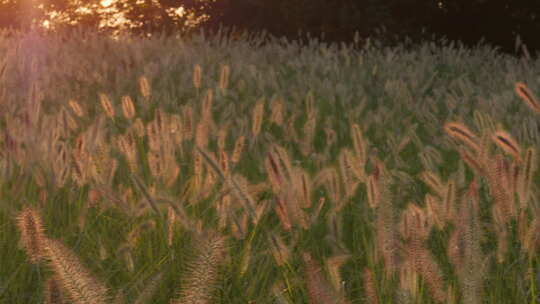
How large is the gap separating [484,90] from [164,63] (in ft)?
7.29

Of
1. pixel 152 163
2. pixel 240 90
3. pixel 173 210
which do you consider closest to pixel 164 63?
pixel 240 90

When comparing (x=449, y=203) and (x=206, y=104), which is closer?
(x=449, y=203)

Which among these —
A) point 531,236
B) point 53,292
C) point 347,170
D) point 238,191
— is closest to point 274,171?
point 238,191

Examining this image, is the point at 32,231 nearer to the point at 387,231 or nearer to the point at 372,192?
the point at 387,231

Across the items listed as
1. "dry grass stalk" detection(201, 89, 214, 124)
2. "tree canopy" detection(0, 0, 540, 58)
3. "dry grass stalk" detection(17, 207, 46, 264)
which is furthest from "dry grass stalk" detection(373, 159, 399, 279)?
"tree canopy" detection(0, 0, 540, 58)

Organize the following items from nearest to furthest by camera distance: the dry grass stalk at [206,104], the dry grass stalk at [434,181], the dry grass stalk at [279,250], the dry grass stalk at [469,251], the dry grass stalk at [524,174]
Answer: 1. the dry grass stalk at [469,251]
2. the dry grass stalk at [279,250]
3. the dry grass stalk at [524,174]
4. the dry grass stalk at [434,181]
5. the dry grass stalk at [206,104]

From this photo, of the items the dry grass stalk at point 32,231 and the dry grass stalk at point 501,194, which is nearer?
the dry grass stalk at point 32,231

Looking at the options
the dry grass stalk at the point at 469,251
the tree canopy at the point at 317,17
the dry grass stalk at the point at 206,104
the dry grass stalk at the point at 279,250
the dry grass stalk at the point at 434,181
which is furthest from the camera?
the tree canopy at the point at 317,17

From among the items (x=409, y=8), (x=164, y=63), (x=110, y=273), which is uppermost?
(x=409, y=8)

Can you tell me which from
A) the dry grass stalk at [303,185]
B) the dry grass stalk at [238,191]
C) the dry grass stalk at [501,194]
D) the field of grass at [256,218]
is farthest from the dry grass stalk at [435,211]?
the dry grass stalk at [238,191]

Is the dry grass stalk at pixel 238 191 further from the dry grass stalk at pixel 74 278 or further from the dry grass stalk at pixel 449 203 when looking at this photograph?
the dry grass stalk at pixel 74 278

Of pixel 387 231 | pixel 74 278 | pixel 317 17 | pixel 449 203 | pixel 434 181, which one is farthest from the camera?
pixel 317 17

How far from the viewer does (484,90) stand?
4742mm

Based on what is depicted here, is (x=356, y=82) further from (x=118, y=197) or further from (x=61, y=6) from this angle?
(x=61, y=6)
